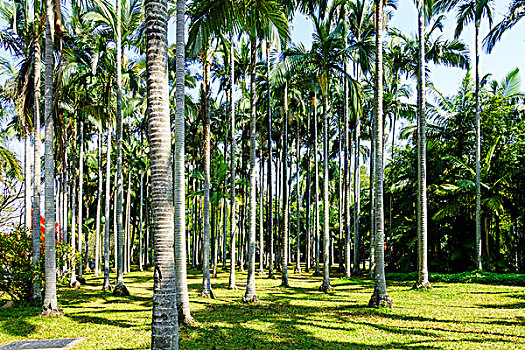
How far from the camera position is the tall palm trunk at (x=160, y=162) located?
516 cm

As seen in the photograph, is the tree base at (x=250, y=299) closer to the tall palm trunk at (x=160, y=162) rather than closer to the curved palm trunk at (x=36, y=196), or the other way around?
the curved palm trunk at (x=36, y=196)

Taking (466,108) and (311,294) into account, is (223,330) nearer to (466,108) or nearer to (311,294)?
(311,294)

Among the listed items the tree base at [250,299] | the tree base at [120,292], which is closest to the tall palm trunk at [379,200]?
the tree base at [250,299]

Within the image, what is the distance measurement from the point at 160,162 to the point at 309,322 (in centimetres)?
722

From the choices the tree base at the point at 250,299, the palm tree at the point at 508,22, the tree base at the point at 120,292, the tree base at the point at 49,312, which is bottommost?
the tree base at the point at 120,292

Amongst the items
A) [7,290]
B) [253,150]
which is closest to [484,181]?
[253,150]

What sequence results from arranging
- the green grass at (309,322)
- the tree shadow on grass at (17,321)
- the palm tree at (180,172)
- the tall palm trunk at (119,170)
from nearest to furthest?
the green grass at (309,322) → the tree shadow on grass at (17,321) → the palm tree at (180,172) → the tall palm trunk at (119,170)

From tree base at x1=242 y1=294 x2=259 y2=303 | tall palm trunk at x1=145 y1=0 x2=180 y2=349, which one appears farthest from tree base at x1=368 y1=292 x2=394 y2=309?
tall palm trunk at x1=145 y1=0 x2=180 y2=349

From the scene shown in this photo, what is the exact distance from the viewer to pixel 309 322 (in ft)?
34.1

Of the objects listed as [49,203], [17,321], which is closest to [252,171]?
[49,203]

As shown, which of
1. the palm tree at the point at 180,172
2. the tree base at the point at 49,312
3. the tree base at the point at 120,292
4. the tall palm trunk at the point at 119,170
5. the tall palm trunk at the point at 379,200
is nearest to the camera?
the palm tree at the point at 180,172

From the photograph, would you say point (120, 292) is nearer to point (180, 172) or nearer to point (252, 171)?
point (252, 171)

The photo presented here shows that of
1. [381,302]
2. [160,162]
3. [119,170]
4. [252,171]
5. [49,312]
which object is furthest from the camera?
[119,170]

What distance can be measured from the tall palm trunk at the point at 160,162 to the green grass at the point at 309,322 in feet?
10.9
